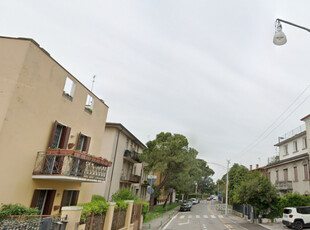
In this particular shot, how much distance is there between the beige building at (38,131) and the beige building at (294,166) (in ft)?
76.4

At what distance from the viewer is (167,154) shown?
92.2ft

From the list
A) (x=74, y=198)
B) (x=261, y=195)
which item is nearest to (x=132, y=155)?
(x=74, y=198)

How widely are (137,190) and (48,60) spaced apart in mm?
27090

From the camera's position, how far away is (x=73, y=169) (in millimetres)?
10805

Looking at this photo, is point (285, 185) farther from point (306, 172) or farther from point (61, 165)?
point (61, 165)

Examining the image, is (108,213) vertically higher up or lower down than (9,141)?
lower down

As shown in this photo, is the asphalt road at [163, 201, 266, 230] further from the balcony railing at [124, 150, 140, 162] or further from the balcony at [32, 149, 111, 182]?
the balcony at [32, 149, 111, 182]

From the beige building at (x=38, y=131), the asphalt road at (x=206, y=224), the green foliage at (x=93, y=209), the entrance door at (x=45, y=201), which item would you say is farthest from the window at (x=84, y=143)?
the asphalt road at (x=206, y=224)

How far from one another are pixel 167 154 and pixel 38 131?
19.7 meters

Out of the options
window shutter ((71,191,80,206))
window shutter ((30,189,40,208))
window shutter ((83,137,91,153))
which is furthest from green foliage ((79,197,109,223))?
window shutter ((83,137,91,153))

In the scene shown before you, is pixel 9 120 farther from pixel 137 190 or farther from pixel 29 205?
pixel 137 190

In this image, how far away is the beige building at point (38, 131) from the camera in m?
8.79

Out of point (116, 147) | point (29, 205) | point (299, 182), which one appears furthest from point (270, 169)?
point (29, 205)

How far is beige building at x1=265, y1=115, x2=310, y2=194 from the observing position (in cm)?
2484
